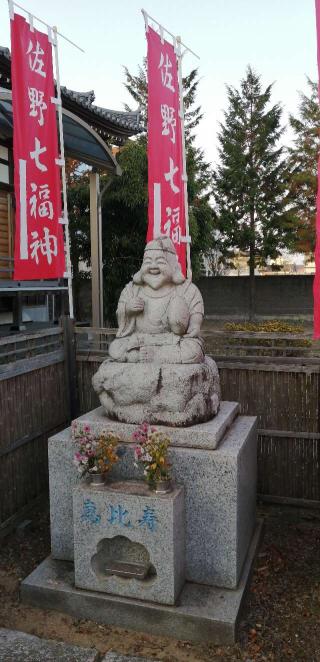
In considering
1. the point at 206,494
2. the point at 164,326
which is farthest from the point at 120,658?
the point at 164,326

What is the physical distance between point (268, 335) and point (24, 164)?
16.6 feet

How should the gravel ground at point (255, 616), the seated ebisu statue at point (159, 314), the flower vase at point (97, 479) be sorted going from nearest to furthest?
the gravel ground at point (255, 616) < the flower vase at point (97, 479) < the seated ebisu statue at point (159, 314)

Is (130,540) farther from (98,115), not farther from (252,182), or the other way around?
(252,182)

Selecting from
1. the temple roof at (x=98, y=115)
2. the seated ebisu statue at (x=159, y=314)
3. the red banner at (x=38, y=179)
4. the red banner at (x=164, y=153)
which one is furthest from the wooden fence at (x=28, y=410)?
the temple roof at (x=98, y=115)

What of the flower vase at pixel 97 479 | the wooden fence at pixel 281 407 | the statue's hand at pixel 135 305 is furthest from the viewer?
the wooden fence at pixel 281 407

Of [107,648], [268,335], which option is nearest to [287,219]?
Result: [268,335]

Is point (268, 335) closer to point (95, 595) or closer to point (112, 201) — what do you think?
point (95, 595)

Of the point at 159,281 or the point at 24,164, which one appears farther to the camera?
the point at 24,164

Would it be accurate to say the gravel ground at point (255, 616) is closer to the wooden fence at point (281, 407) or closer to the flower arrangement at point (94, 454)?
the wooden fence at point (281, 407)

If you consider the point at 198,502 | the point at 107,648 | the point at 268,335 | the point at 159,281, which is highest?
the point at 159,281

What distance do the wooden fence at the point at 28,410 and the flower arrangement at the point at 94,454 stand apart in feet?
4.85

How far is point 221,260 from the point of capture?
83.6ft

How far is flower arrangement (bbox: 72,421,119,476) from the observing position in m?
3.85

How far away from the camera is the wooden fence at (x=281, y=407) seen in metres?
5.51
